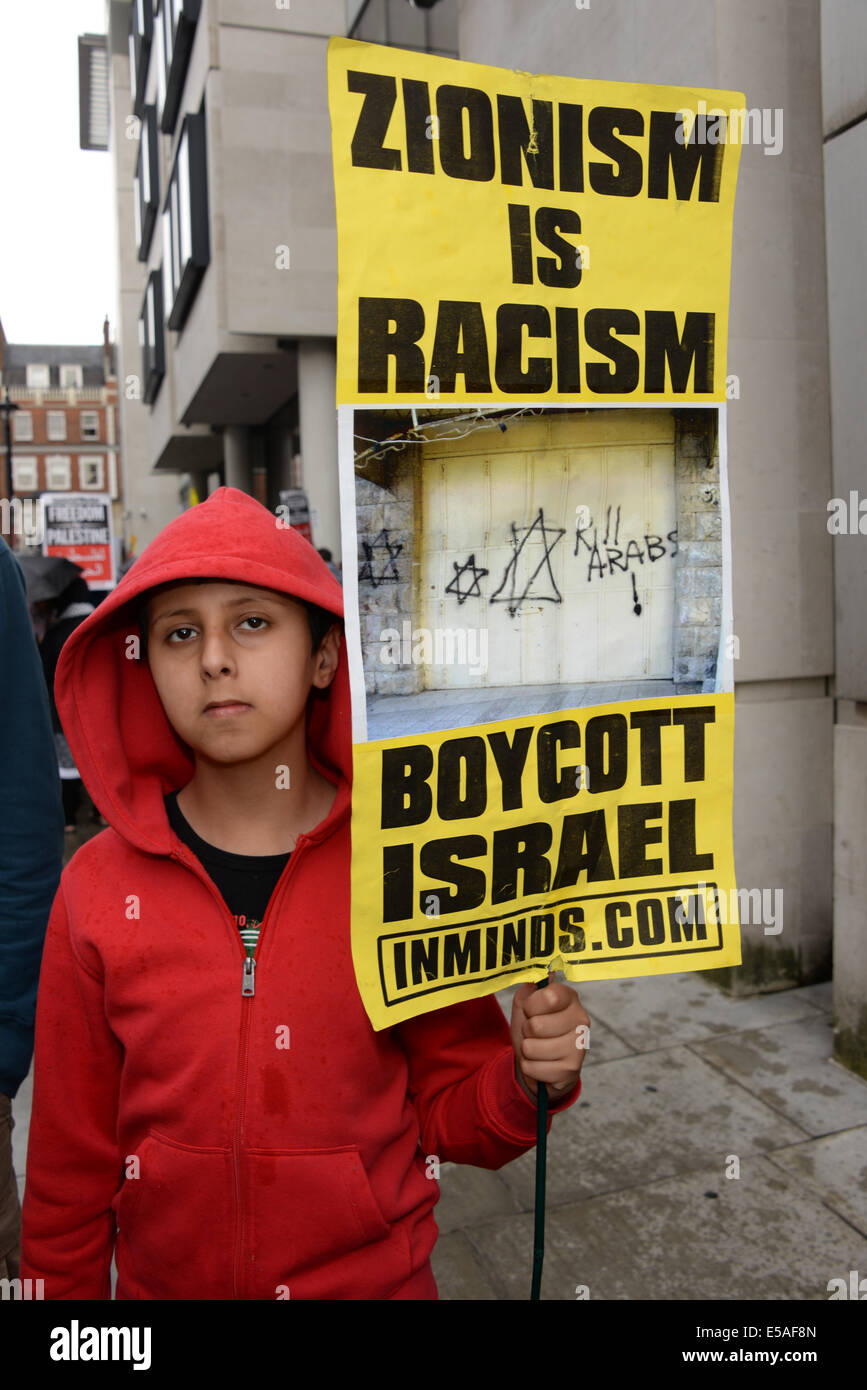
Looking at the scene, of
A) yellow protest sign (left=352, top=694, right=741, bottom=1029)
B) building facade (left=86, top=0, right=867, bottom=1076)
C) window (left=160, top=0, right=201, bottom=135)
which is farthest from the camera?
window (left=160, top=0, right=201, bottom=135)

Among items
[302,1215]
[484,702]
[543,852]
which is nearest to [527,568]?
[484,702]

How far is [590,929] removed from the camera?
141 centimetres

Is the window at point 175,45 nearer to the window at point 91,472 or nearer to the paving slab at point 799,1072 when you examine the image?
the paving slab at point 799,1072

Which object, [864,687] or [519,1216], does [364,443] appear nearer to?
[519,1216]

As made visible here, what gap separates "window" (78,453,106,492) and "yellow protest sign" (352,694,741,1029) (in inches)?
2690

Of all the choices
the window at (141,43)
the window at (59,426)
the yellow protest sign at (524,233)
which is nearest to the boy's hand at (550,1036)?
the yellow protest sign at (524,233)

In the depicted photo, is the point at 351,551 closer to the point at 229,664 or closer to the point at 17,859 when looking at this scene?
the point at 229,664

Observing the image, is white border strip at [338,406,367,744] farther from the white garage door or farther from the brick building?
the brick building

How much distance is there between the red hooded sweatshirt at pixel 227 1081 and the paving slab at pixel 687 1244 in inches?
56.0

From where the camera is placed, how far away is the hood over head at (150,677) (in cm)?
146

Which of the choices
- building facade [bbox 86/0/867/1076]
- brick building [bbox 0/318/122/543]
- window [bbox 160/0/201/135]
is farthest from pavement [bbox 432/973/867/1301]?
brick building [bbox 0/318/122/543]

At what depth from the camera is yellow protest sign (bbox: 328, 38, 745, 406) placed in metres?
1.20

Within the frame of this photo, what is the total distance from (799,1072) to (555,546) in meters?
3.23
